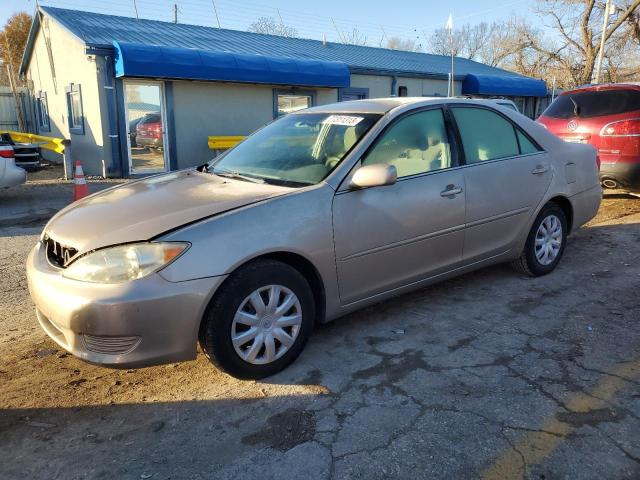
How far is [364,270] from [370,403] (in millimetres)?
911

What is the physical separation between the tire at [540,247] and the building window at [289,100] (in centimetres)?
1074

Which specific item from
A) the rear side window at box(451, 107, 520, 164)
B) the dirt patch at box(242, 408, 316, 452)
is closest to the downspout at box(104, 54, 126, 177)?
the rear side window at box(451, 107, 520, 164)

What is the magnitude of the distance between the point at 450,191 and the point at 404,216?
1.73 ft

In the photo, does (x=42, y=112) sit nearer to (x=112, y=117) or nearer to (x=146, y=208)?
(x=112, y=117)

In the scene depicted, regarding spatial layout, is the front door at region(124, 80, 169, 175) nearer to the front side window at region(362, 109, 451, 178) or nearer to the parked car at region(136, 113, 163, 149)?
the parked car at region(136, 113, 163, 149)

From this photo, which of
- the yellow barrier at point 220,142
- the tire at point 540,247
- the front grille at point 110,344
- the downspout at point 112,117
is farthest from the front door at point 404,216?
the downspout at point 112,117

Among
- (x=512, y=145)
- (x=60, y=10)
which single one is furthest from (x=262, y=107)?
(x=512, y=145)

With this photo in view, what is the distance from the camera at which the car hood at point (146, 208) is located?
279 cm

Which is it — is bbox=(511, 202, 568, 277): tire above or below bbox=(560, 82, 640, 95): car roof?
below

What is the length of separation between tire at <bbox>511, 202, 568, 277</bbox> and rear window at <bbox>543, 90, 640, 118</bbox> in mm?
3430

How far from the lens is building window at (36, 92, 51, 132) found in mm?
17109

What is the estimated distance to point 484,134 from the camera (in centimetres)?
426

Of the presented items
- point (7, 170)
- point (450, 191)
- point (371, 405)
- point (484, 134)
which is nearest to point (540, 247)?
point (484, 134)

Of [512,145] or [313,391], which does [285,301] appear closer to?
[313,391]
